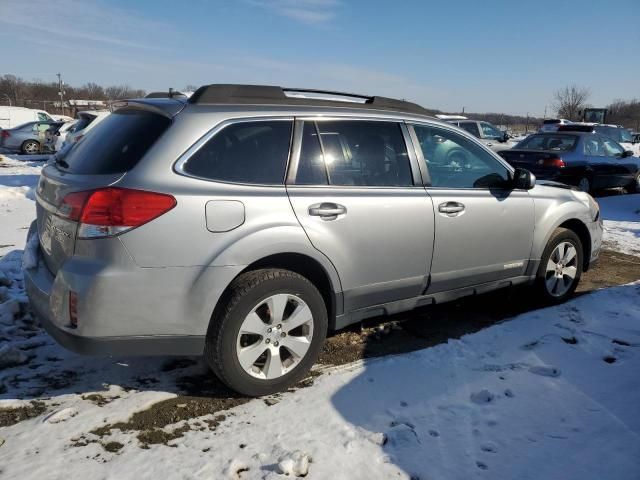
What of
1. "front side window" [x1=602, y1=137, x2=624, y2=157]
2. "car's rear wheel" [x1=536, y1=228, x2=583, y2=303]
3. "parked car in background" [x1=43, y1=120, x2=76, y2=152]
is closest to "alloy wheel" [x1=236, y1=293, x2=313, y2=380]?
"car's rear wheel" [x1=536, y1=228, x2=583, y2=303]

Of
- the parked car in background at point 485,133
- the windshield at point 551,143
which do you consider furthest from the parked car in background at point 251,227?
the parked car in background at point 485,133

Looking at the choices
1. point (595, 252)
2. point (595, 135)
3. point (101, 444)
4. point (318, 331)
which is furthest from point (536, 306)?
point (595, 135)

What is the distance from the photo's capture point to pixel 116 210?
2.64 metres

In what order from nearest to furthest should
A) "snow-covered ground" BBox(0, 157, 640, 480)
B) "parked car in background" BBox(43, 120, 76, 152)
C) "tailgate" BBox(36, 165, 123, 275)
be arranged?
"snow-covered ground" BBox(0, 157, 640, 480) < "tailgate" BBox(36, 165, 123, 275) < "parked car in background" BBox(43, 120, 76, 152)

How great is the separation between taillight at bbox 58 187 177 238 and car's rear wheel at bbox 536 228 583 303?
3.49 metres

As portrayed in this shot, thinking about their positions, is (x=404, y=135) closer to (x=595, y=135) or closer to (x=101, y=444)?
(x=101, y=444)

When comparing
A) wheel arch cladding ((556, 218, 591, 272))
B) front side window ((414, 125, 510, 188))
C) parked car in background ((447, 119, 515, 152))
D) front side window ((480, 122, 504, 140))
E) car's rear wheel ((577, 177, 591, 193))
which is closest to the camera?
front side window ((414, 125, 510, 188))

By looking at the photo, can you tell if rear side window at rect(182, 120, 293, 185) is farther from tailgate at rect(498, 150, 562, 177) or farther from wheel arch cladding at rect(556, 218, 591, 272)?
tailgate at rect(498, 150, 562, 177)

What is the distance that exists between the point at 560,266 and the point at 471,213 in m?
1.46

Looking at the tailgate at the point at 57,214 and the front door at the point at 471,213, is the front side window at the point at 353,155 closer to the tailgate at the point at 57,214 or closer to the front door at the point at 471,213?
the front door at the point at 471,213

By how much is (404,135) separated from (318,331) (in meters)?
1.58

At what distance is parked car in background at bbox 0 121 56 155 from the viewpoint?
2206cm

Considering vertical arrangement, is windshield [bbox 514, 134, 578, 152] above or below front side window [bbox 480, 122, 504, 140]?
below

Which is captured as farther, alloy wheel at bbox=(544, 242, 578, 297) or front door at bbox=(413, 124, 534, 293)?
alloy wheel at bbox=(544, 242, 578, 297)
